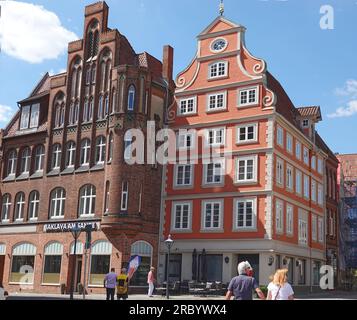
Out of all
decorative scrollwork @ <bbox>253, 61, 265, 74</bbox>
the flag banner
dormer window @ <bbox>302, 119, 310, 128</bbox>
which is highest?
decorative scrollwork @ <bbox>253, 61, 265, 74</bbox>

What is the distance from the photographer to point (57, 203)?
1604 inches

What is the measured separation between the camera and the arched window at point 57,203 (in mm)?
40375

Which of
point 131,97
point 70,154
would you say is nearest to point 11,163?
point 70,154

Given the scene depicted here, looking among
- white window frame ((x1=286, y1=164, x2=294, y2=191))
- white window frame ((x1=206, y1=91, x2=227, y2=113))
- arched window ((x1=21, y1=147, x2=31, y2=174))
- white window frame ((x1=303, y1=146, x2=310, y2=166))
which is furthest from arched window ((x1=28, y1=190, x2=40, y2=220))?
white window frame ((x1=303, y1=146, x2=310, y2=166))

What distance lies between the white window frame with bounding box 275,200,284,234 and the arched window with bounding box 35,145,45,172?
19844mm

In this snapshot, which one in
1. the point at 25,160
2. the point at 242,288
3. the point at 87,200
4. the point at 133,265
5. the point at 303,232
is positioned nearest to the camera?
the point at 242,288

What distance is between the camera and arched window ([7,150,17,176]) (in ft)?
149

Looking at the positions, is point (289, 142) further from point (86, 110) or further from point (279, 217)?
point (86, 110)

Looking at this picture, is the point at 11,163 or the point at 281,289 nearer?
the point at 281,289

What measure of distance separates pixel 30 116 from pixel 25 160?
3.86 m

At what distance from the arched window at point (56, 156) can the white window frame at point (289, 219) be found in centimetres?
1814

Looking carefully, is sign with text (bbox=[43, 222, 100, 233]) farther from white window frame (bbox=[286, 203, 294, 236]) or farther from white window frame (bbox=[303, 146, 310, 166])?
white window frame (bbox=[303, 146, 310, 166])
